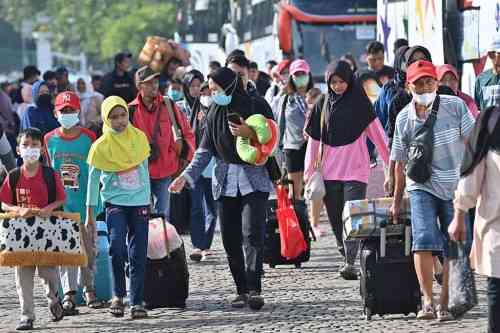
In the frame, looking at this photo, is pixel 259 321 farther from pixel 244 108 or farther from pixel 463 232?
pixel 463 232

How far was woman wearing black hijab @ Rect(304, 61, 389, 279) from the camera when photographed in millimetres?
13250

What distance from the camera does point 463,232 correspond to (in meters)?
8.94

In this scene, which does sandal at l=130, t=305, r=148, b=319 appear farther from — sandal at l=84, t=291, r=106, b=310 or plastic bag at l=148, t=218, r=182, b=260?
sandal at l=84, t=291, r=106, b=310

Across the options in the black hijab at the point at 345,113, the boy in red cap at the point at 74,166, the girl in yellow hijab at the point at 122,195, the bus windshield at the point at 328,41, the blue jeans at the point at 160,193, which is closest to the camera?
the girl in yellow hijab at the point at 122,195

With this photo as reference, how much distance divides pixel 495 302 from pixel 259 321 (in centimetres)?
313

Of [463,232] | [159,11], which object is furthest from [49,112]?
[159,11]

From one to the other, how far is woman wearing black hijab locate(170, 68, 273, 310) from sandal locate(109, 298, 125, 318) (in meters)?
0.81

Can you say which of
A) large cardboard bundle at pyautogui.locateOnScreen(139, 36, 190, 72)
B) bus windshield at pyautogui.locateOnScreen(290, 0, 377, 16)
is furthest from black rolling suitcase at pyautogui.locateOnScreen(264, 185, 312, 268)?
bus windshield at pyautogui.locateOnScreen(290, 0, 377, 16)

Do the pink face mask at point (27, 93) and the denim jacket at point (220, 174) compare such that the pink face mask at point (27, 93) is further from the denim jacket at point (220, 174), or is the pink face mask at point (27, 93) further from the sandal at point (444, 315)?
the sandal at point (444, 315)

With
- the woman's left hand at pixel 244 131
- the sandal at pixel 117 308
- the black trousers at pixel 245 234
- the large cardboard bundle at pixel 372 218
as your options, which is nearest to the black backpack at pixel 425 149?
the large cardboard bundle at pixel 372 218

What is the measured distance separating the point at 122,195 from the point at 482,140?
3.58 metres

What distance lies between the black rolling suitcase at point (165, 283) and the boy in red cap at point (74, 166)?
1.63 ft

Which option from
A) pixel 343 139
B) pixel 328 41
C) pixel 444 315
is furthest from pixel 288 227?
pixel 328 41

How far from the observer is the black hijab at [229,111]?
39.0 ft
